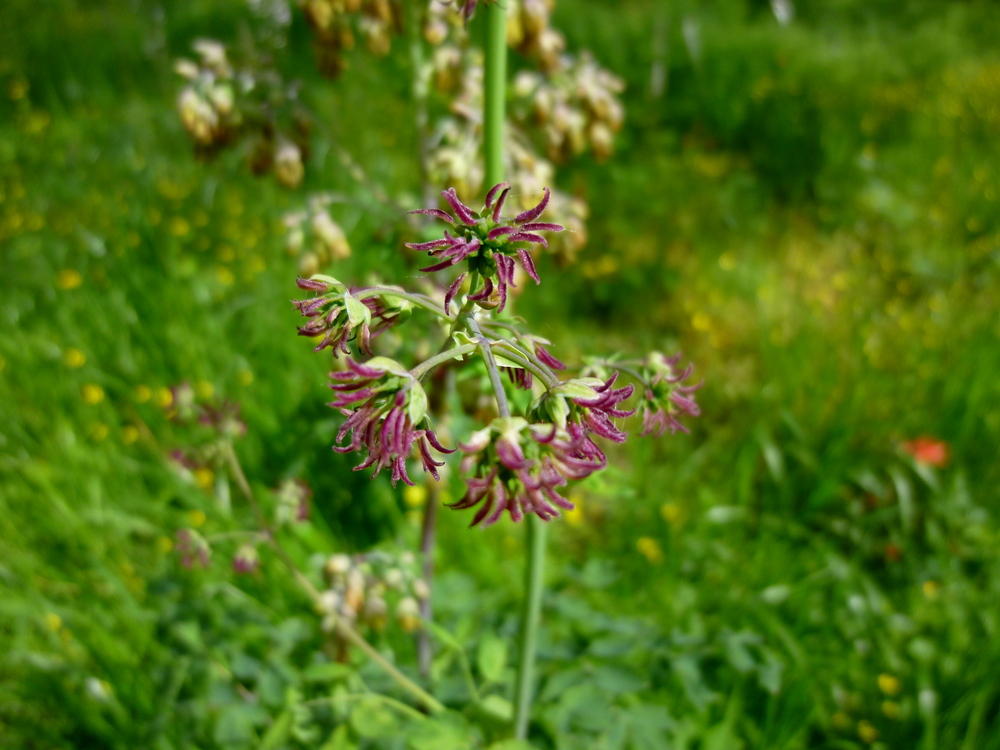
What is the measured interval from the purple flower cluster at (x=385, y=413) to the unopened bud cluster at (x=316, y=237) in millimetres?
1010

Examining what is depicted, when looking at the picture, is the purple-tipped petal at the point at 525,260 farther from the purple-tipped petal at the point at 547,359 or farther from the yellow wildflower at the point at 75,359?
the yellow wildflower at the point at 75,359

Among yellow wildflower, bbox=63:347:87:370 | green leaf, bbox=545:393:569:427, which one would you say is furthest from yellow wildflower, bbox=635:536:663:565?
yellow wildflower, bbox=63:347:87:370

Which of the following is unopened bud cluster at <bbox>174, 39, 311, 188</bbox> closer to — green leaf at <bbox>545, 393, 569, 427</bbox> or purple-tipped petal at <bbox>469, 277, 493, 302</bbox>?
purple-tipped petal at <bbox>469, 277, 493, 302</bbox>

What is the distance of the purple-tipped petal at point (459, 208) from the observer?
2.75ft

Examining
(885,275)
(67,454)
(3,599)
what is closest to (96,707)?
(3,599)

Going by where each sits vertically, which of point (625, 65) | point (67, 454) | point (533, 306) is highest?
point (625, 65)

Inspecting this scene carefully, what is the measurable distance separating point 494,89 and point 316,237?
0.67 meters

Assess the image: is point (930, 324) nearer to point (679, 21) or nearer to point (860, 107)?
point (860, 107)

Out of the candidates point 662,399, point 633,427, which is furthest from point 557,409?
point 633,427

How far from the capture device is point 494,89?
55.7 inches

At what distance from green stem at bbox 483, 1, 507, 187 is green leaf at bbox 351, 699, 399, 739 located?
1.14 m

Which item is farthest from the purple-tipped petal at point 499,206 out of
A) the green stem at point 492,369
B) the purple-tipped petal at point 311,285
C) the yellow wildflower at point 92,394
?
the yellow wildflower at point 92,394

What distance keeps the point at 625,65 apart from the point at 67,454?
5.03m

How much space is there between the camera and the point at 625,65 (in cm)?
587
